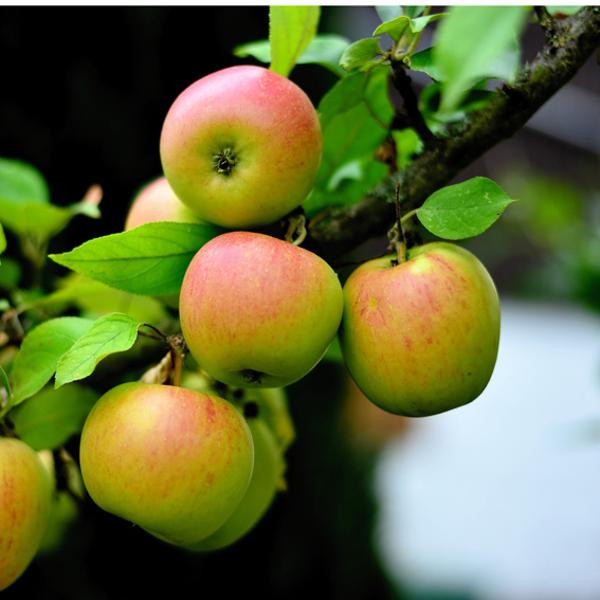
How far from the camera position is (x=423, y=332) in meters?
0.45

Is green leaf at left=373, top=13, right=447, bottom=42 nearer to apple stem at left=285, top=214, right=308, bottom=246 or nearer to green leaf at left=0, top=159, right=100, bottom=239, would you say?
apple stem at left=285, top=214, right=308, bottom=246

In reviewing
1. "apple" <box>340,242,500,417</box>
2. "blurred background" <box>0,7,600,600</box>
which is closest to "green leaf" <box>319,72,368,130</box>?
"apple" <box>340,242,500,417</box>

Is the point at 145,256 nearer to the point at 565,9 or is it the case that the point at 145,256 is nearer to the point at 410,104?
the point at 410,104

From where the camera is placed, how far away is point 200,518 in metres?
0.45

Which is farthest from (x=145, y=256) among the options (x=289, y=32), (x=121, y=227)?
(x=121, y=227)

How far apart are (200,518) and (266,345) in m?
0.10

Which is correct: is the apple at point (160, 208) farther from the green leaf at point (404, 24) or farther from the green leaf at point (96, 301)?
the green leaf at point (404, 24)

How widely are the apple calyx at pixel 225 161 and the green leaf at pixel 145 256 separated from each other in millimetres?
42

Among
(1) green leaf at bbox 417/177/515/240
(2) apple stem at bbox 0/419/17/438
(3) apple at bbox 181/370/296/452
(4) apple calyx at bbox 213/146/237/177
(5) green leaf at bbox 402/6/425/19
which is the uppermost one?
(5) green leaf at bbox 402/6/425/19

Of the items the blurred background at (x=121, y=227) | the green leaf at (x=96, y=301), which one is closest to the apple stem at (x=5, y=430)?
the green leaf at (x=96, y=301)

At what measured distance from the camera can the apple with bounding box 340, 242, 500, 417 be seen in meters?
0.45

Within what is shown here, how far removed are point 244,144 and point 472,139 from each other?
0.50 ft

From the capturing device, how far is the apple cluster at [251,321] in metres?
0.44

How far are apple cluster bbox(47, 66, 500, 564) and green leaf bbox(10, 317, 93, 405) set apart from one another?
0.04 meters
